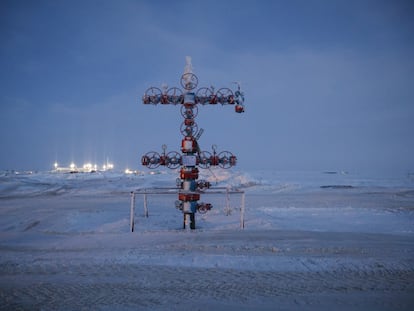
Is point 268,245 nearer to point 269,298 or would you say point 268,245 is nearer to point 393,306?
point 269,298

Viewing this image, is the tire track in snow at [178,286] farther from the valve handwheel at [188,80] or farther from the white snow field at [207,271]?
the valve handwheel at [188,80]

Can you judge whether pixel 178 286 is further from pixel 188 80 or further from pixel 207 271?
pixel 188 80

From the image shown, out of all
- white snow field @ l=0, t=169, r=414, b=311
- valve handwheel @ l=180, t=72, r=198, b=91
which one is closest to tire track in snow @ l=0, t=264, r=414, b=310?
white snow field @ l=0, t=169, r=414, b=311

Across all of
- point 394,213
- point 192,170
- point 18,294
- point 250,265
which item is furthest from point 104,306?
point 394,213

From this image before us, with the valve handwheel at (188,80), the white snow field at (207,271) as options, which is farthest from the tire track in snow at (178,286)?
the valve handwheel at (188,80)

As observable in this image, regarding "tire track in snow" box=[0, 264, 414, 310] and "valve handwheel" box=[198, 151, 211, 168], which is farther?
"valve handwheel" box=[198, 151, 211, 168]

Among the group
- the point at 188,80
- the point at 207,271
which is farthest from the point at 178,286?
the point at 188,80

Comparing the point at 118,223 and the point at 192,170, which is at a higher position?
the point at 192,170

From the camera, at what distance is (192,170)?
372 inches

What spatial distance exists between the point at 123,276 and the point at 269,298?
8.59 feet

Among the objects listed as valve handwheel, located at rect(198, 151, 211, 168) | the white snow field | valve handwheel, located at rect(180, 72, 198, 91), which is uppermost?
valve handwheel, located at rect(180, 72, 198, 91)

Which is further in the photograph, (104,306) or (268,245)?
(268,245)

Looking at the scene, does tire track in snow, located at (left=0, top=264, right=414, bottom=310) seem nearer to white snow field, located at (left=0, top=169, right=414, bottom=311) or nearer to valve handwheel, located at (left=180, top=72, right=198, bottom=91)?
white snow field, located at (left=0, top=169, right=414, bottom=311)

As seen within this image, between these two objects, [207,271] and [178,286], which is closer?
[178,286]
